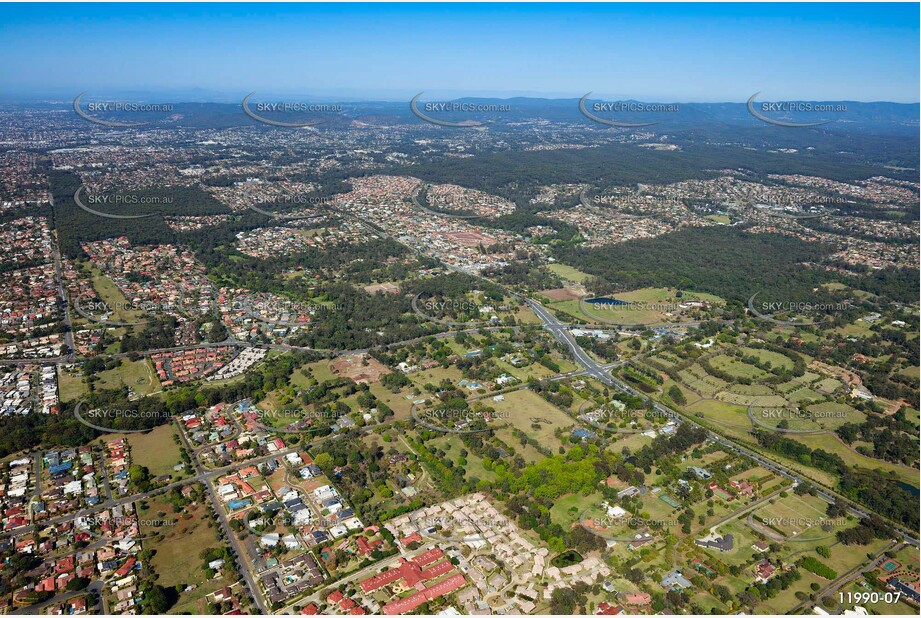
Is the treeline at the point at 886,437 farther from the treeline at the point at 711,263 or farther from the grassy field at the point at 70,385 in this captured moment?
the grassy field at the point at 70,385

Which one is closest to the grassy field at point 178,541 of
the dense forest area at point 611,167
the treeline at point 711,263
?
the treeline at point 711,263

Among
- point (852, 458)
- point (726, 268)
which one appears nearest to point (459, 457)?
point (852, 458)

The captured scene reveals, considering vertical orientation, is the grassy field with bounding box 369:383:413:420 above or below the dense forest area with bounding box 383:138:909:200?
below

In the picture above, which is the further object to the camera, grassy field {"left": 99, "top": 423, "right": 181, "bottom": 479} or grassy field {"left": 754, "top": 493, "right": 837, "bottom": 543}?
grassy field {"left": 99, "top": 423, "right": 181, "bottom": 479}

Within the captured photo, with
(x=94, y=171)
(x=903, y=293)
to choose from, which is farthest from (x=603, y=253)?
(x=94, y=171)

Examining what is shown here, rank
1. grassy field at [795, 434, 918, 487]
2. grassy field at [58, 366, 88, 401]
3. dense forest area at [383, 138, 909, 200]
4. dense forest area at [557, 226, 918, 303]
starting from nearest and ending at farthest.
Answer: grassy field at [795, 434, 918, 487]
grassy field at [58, 366, 88, 401]
dense forest area at [557, 226, 918, 303]
dense forest area at [383, 138, 909, 200]

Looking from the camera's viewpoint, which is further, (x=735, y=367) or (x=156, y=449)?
(x=735, y=367)

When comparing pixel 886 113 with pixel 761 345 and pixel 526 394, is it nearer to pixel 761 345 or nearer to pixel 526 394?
Answer: pixel 761 345

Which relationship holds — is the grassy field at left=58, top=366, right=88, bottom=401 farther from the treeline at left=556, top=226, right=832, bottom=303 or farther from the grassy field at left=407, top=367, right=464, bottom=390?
the treeline at left=556, top=226, right=832, bottom=303

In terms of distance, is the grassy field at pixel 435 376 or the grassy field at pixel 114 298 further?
the grassy field at pixel 114 298

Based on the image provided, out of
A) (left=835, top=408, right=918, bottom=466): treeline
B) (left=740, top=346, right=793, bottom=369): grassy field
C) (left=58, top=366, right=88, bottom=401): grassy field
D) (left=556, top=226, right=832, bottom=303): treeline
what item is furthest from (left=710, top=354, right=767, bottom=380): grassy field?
(left=58, top=366, right=88, bottom=401): grassy field

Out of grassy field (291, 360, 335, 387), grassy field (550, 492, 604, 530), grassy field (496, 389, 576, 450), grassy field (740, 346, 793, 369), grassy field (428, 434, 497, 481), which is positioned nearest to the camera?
grassy field (550, 492, 604, 530)

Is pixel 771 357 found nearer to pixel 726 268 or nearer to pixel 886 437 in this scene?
pixel 886 437
